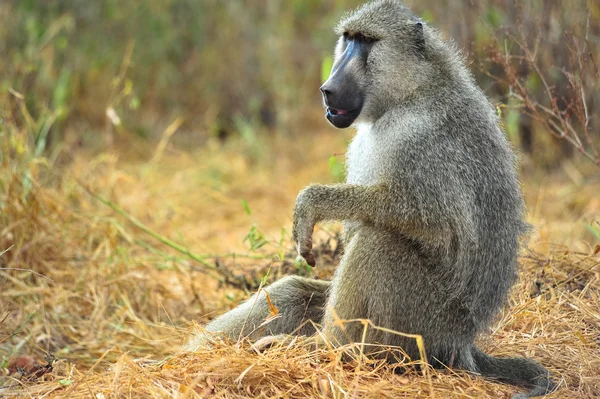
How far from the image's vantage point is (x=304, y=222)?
2965mm

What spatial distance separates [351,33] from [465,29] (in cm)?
388

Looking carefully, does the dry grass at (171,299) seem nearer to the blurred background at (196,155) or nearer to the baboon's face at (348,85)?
the blurred background at (196,155)

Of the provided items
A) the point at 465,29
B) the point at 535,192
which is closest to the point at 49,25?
the point at 465,29

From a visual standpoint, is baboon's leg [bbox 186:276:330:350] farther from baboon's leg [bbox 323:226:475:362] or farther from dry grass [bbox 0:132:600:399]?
baboon's leg [bbox 323:226:475:362]

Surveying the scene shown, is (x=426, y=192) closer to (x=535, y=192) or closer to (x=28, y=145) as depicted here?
(x=28, y=145)

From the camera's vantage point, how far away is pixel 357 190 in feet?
9.50

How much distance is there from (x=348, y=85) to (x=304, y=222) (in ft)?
1.85

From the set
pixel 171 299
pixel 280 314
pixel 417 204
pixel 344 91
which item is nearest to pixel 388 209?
pixel 417 204

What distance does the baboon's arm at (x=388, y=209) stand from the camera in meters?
2.82

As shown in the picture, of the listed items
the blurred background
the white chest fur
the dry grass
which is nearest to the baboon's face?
the white chest fur

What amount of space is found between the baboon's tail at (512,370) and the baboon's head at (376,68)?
1038mm

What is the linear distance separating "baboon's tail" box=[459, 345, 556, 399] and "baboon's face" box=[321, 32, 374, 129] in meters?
1.05

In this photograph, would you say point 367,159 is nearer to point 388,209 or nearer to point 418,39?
point 388,209

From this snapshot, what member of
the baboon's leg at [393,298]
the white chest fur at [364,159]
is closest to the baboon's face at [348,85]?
the white chest fur at [364,159]
